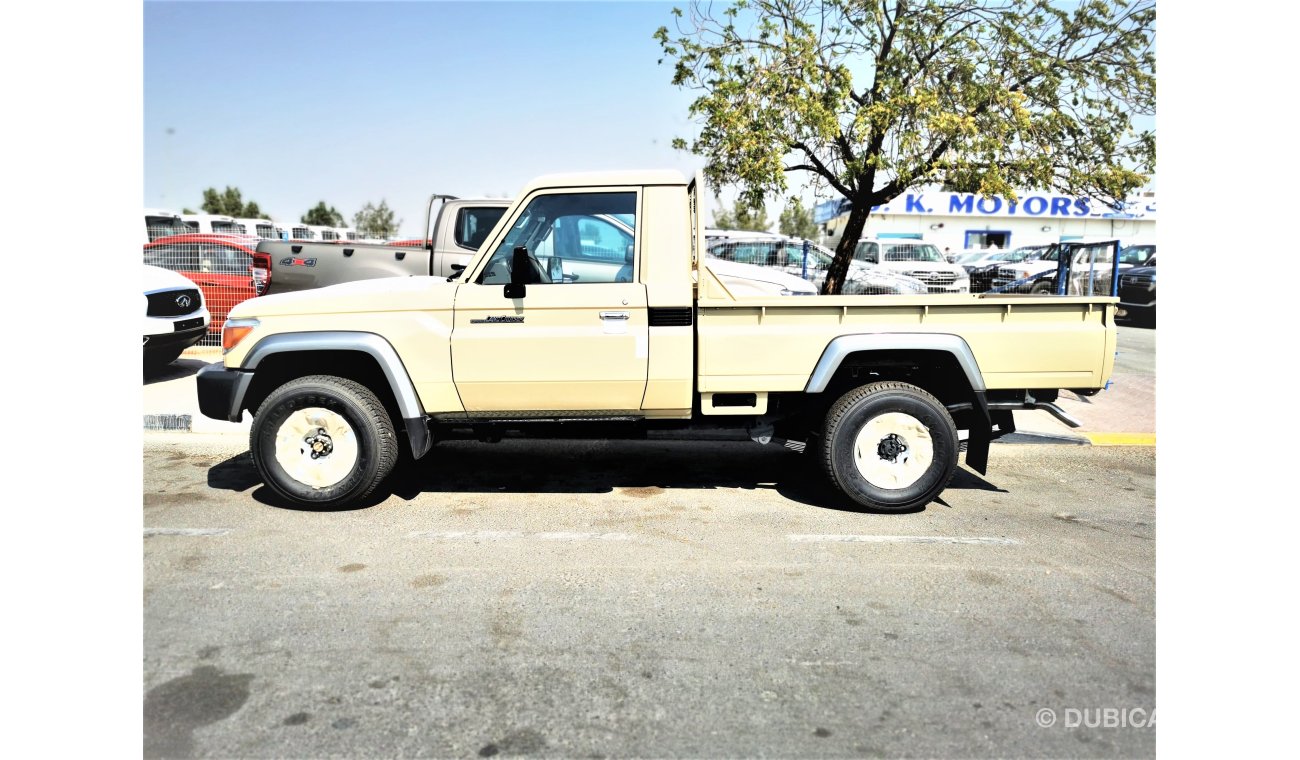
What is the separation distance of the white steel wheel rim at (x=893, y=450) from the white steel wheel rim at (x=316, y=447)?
3.14 meters

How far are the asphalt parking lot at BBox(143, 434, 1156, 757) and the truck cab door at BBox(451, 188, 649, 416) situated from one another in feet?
2.48

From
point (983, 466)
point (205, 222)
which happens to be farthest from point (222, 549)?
point (205, 222)

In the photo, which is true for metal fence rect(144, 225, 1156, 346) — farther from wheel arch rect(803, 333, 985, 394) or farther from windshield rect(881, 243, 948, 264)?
wheel arch rect(803, 333, 985, 394)

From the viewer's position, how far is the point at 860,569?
14.5 feet

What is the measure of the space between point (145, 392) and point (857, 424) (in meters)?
7.47

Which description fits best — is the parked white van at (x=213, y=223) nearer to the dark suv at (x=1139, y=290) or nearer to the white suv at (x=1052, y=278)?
the white suv at (x=1052, y=278)

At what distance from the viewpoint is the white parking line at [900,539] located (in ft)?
16.0

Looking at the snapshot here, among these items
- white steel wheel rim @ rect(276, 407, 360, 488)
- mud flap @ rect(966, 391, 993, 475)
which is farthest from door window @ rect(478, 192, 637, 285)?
mud flap @ rect(966, 391, 993, 475)

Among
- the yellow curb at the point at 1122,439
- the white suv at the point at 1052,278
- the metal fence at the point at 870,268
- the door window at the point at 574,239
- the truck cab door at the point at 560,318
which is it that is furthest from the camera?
the white suv at the point at 1052,278

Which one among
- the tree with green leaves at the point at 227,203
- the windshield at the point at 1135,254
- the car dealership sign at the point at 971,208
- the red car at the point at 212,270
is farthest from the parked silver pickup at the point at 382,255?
the tree with green leaves at the point at 227,203

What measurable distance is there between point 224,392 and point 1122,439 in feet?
23.7

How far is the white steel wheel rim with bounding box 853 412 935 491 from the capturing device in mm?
5344

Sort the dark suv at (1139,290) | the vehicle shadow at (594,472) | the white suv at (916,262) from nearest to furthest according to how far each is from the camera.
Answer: the vehicle shadow at (594,472) → the white suv at (916,262) → the dark suv at (1139,290)
